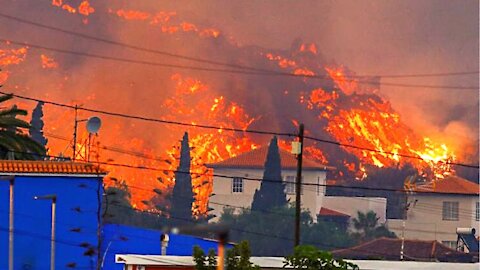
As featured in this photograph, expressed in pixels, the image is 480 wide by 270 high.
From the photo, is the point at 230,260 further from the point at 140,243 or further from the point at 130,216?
the point at 130,216

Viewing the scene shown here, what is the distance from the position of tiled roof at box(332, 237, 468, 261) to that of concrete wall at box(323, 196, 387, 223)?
4139 cm

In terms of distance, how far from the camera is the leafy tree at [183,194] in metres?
173

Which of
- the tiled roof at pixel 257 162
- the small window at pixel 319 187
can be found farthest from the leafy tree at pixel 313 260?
the tiled roof at pixel 257 162

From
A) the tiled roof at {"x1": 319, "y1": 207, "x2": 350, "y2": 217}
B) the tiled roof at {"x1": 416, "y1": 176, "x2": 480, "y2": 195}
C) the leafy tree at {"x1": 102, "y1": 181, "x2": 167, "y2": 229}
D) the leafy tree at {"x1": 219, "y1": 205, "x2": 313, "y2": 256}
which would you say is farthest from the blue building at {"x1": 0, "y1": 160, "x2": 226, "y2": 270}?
the tiled roof at {"x1": 416, "y1": 176, "x2": 480, "y2": 195}

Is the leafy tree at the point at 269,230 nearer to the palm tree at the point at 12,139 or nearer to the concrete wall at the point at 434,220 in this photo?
the concrete wall at the point at 434,220

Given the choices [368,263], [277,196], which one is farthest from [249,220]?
[368,263]

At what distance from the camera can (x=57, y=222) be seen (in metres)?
68.4

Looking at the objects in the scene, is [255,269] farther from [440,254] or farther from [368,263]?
[440,254]

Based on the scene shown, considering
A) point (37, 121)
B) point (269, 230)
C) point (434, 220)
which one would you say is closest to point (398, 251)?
point (269, 230)

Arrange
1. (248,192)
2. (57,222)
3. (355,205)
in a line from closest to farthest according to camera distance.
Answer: (57,222) < (248,192) < (355,205)

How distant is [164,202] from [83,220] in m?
123

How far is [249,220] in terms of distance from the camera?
544ft

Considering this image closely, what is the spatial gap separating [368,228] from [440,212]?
12964mm

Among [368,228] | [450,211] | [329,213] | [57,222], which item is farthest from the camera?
[329,213]
